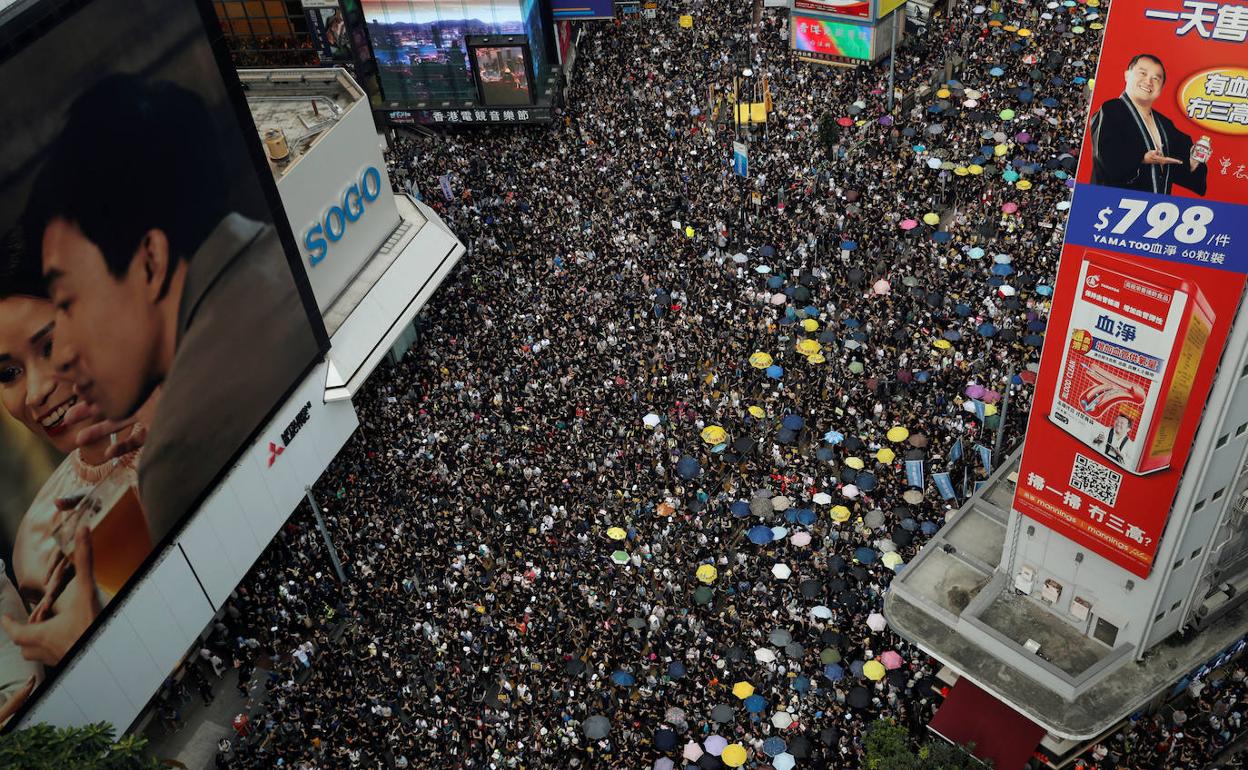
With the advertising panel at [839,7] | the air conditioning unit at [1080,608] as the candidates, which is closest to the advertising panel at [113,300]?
the air conditioning unit at [1080,608]

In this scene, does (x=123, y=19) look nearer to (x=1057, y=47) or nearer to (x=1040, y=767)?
(x=1040, y=767)

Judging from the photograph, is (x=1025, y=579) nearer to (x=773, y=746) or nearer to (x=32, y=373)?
(x=773, y=746)

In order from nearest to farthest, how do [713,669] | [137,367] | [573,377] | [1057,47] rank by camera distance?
[137,367]
[713,669]
[573,377]
[1057,47]

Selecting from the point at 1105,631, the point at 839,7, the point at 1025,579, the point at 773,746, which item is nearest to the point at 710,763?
the point at 773,746

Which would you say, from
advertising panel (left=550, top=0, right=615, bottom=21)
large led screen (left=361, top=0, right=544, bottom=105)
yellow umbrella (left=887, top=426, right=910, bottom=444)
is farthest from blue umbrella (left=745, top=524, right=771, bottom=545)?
advertising panel (left=550, top=0, right=615, bottom=21)

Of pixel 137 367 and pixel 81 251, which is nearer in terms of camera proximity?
pixel 81 251

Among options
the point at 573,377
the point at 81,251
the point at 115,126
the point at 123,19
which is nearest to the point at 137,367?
the point at 81,251
